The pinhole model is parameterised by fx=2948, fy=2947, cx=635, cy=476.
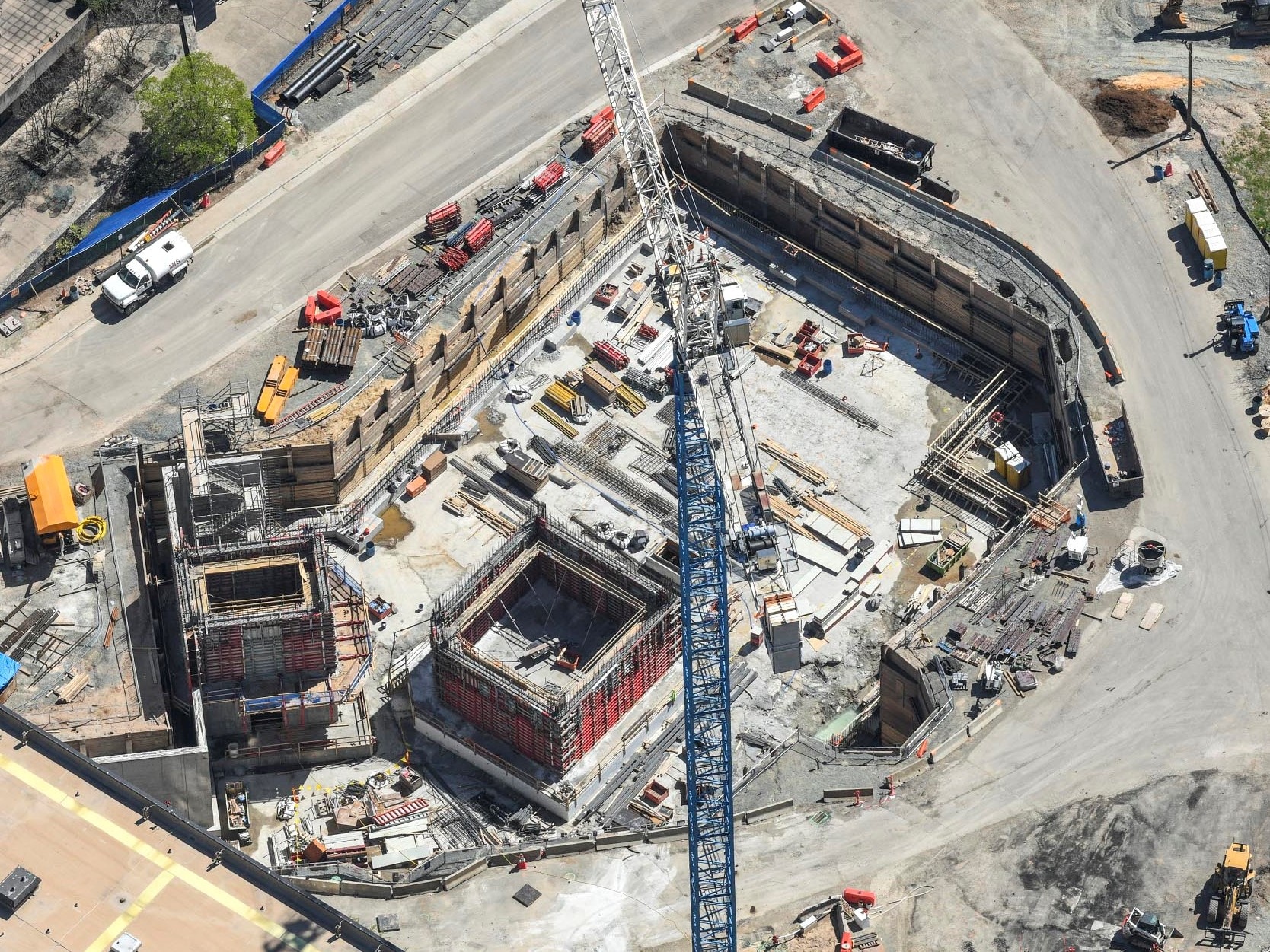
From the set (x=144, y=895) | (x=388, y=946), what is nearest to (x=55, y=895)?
(x=144, y=895)

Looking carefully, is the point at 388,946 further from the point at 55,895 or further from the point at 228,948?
the point at 55,895

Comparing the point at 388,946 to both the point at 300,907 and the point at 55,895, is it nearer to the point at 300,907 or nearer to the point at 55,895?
the point at 300,907

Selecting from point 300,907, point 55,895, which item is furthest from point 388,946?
point 55,895
